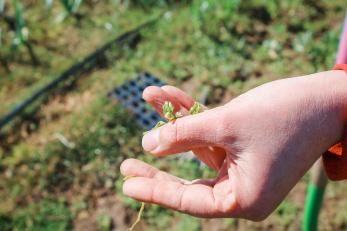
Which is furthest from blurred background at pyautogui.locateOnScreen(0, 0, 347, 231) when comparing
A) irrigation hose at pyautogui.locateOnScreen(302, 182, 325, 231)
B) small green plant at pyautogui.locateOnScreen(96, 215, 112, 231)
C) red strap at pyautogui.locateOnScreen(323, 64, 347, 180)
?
red strap at pyautogui.locateOnScreen(323, 64, 347, 180)

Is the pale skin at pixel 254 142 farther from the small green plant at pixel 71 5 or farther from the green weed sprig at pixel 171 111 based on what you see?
the small green plant at pixel 71 5

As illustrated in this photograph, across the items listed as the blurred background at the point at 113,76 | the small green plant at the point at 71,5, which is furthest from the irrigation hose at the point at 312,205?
the small green plant at the point at 71,5

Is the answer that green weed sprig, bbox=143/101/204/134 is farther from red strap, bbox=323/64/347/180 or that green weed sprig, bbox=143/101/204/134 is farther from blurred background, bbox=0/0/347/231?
blurred background, bbox=0/0/347/231

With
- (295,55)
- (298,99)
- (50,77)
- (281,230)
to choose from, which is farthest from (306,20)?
(298,99)

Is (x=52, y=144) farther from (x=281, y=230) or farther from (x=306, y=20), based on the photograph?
(x=306, y=20)

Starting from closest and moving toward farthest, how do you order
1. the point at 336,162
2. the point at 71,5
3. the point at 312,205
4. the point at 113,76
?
the point at 336,162
the point at 312,205
the point at 113,76
the point at 71,5

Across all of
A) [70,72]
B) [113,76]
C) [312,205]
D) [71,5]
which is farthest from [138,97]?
[312,205]

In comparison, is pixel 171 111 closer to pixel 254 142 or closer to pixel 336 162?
pixel 254 142

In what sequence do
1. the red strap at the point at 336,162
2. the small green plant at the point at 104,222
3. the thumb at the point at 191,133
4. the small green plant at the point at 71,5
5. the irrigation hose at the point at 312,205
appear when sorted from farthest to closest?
the small green plant at the point at 71,5 < the small green plant at the point at 104,222 < the irrigation hose at the point at 312,205 < the red strap at the point at 336,162 < the thumb at the point at 191,133
